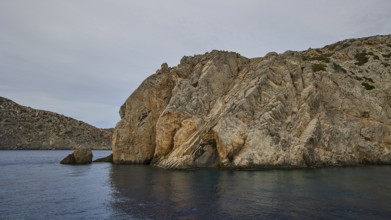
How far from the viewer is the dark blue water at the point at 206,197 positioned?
30312 mm

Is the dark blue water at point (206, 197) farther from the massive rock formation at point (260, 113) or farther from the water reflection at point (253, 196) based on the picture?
the massive rock formation at point (260, 113)

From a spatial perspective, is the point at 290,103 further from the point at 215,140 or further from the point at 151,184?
the point at 151,184

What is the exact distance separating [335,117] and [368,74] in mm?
21541

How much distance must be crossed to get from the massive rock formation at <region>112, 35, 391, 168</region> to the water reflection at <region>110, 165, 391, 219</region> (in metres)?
12.4

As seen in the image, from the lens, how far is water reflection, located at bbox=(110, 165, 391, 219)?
98.8 ft

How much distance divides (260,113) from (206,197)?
35.3 m

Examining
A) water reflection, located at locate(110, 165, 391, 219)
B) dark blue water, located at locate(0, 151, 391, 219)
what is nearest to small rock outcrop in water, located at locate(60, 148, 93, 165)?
dark blue water, located at locate(0, 151, 391, 219)

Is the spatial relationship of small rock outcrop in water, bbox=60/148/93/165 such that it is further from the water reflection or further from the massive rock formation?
the water reflection

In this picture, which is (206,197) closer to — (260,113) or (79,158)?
(260,113)

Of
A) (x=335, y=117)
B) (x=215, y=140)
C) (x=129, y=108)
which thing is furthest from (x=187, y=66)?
(x=335, y=117)

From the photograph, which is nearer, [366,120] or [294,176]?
[294,176]

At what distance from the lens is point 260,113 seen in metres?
69.6

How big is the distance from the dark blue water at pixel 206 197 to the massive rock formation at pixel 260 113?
12.1 meters

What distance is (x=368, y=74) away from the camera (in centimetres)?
8862
